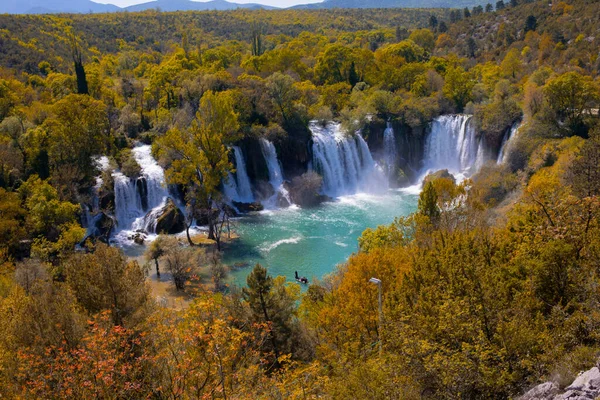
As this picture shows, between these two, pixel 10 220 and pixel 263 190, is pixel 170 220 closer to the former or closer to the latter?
pixel 263 190

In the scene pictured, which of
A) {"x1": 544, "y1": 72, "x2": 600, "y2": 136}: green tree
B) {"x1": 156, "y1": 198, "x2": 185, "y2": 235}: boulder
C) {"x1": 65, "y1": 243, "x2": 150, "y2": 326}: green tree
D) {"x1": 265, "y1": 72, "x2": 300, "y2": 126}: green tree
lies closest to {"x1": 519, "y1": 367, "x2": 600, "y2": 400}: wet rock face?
{"x1": 65, "y1": 243, "x2": 150, "y2": 326}: green tree

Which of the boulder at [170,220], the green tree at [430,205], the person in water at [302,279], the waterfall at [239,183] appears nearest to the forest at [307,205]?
the green tree at [430,205]

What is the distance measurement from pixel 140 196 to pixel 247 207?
8.40 meters

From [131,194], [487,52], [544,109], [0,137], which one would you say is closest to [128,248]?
[131,194]

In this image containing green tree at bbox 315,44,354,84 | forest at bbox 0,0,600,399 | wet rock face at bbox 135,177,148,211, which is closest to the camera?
forest at bbox 0,0,600,399

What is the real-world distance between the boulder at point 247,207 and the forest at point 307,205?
0.80ft

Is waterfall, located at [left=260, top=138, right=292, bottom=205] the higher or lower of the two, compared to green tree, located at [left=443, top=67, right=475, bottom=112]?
lower

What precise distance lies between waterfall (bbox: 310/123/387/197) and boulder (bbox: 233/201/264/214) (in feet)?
22.7

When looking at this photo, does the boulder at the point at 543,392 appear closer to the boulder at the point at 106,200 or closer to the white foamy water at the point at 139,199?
the white foamy water at the point at 139,199

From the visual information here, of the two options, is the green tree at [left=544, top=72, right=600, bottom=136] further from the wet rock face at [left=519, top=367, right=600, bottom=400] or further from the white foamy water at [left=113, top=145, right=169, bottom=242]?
the wet rock face at [left=519, top=367, right=600, bottom=400]

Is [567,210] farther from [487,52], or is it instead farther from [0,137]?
[487,52]

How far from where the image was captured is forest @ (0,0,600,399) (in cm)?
966

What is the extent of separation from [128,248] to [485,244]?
77.4ft

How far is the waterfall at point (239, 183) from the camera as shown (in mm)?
38406
